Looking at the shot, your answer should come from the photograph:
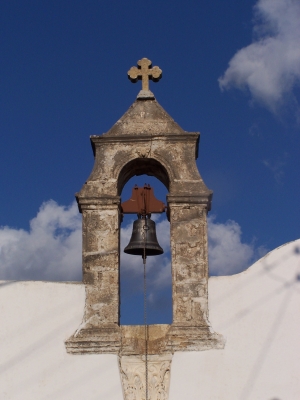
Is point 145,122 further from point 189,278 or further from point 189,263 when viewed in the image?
point 189,278

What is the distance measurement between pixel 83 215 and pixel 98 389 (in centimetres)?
176

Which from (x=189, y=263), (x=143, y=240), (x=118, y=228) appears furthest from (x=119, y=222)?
(x=189, y=263)

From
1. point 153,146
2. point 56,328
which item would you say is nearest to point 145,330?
point 56,328

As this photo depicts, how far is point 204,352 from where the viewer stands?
7176 millimetres

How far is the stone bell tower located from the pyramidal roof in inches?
0.4

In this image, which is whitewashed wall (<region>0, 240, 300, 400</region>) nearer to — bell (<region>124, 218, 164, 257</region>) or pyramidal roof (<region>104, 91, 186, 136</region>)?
bell (<region>124, 218, 164, 257</region>)

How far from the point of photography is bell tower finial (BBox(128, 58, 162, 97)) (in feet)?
27.4

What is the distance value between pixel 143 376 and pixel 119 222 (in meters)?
1.62

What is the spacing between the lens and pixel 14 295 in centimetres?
752

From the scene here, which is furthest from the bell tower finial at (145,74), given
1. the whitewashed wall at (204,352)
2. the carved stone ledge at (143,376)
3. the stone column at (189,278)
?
the carved stone ledge at (143,376)

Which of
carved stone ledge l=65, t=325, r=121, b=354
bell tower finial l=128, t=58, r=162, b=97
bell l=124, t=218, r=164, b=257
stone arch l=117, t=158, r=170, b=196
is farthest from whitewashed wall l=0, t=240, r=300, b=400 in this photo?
bell tower finial l=128, t=58, r=162, b=97

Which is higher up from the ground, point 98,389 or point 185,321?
point 185,321

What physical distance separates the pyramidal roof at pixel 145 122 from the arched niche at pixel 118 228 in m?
0.01

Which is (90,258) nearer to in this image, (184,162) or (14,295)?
(14,295)
